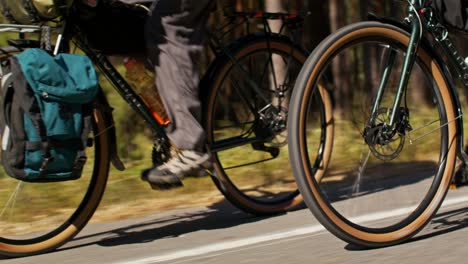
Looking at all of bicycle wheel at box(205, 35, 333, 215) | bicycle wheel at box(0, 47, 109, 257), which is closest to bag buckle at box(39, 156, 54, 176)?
bicycle wheel at box(0, 47, 109, 257)

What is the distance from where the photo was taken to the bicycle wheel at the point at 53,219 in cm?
453

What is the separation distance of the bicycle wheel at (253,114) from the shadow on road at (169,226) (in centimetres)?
14

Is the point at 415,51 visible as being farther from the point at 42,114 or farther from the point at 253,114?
the point at 42,114

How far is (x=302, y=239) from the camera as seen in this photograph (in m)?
4.57

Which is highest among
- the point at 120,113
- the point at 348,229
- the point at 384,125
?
the point at 384,125

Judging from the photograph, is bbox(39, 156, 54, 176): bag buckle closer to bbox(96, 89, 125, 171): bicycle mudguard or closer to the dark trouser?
bbox(96, 89, 125, 171): bicycle mudguard

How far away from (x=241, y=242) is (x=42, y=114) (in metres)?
1.12

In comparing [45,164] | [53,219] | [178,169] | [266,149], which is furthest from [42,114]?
[266,149]

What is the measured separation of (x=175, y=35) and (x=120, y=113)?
8.20 feet

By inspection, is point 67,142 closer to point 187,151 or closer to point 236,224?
point 187,151

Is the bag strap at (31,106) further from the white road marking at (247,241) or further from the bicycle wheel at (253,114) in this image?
the bicycle wheel at (253,114)

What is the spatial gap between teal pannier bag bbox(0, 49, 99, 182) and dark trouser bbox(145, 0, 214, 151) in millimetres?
423

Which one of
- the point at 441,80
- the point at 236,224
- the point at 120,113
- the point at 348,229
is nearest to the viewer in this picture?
the point at 348,229

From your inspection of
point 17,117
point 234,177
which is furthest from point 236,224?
point 17,117
